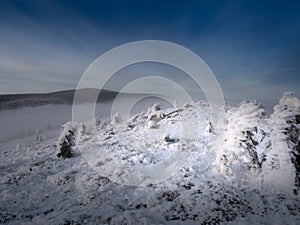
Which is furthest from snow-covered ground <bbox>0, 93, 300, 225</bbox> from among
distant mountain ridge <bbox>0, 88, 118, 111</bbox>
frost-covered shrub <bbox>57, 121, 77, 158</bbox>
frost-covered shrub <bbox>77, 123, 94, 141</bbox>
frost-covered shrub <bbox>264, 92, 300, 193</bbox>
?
distant mountain ridge <bbox>0, 88, 118, 111</bbox>

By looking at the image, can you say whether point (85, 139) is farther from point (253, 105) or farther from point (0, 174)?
point (253, 105)

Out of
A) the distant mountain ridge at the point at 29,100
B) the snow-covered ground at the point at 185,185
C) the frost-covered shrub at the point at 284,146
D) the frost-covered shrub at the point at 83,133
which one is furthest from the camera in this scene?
the distant mountain ridge at the point at 29,100

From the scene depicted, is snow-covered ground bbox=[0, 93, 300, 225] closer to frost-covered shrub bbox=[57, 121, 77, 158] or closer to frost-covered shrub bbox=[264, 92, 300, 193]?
frost-covered shrub bbox=[264, 92, 300, 193]

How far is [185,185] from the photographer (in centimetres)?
1114

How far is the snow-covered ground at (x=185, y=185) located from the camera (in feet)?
27.7

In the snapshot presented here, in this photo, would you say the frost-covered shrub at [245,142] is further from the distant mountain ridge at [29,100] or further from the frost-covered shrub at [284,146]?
the distant mountain ridge at [29,100]

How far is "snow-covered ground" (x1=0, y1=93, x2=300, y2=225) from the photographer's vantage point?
27.7ft

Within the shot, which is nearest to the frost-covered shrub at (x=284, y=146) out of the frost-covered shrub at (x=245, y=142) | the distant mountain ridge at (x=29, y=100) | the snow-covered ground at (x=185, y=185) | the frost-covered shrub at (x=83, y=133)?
the snow-covered ground at (x=185, y=185)

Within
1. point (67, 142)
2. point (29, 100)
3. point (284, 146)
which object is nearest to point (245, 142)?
point (284, 146)

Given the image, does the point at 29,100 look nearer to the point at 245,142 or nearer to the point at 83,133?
the point at 83,133

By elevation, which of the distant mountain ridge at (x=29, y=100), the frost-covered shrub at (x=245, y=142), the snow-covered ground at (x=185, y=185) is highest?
the distant mountain ridge at (x=29, y=100)

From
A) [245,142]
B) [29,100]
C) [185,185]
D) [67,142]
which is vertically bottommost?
[185,185]

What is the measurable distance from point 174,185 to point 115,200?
3.26 meters

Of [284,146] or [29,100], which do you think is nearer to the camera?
[284,146]
